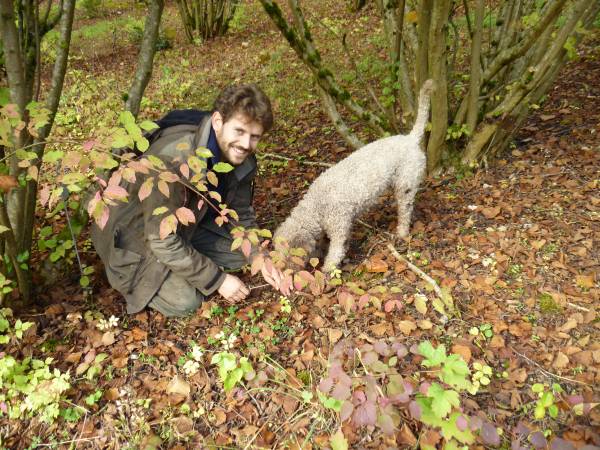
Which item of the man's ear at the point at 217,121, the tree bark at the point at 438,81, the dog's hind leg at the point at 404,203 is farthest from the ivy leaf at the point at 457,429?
the tree bark at the point at 438,81

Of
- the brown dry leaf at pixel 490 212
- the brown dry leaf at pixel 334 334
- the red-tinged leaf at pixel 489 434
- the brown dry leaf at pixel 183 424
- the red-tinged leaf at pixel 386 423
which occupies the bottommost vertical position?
the brown dry leaf at pixel 183 424

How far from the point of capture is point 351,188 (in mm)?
3371

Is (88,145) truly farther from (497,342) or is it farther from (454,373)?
(497,342)

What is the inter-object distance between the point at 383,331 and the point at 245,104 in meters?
1.83

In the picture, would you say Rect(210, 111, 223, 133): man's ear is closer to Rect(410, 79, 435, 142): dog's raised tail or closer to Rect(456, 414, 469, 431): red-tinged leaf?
Rect(410, 79, 435, 142): dog's raised tail

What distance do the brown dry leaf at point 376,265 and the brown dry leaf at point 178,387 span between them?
65.3 inches

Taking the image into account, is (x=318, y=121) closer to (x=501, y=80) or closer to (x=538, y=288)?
(x=501, y=80)

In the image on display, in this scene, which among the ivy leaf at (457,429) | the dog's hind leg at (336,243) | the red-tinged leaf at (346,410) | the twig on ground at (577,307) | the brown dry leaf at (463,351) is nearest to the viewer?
the ivy leaf at (457,429)

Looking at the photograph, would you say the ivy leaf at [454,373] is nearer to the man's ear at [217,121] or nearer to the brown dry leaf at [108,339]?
the man's ear at [217,121]

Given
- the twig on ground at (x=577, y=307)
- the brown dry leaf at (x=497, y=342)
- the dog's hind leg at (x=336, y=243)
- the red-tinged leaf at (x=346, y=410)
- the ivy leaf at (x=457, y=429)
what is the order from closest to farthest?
1. the ivy leaf at (x=457, y=429)
2. the red-tinged leaf at (x=346, y=410)
3. the brown dry leaf at (x=497, y=342)
4. the twig on ground at (x=577, y=307)
5. the dog's hind leg at (x=336, y=243)

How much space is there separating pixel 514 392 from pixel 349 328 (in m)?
1.08

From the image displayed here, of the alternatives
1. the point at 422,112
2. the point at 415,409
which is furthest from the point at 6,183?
the point at 422,112

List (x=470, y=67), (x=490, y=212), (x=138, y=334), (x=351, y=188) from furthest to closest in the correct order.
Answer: (x=470, y=67)
(x=490, y=212)
(x=351, y=188)
(x=138, y=334)

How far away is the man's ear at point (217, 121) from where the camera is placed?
2877 mm
